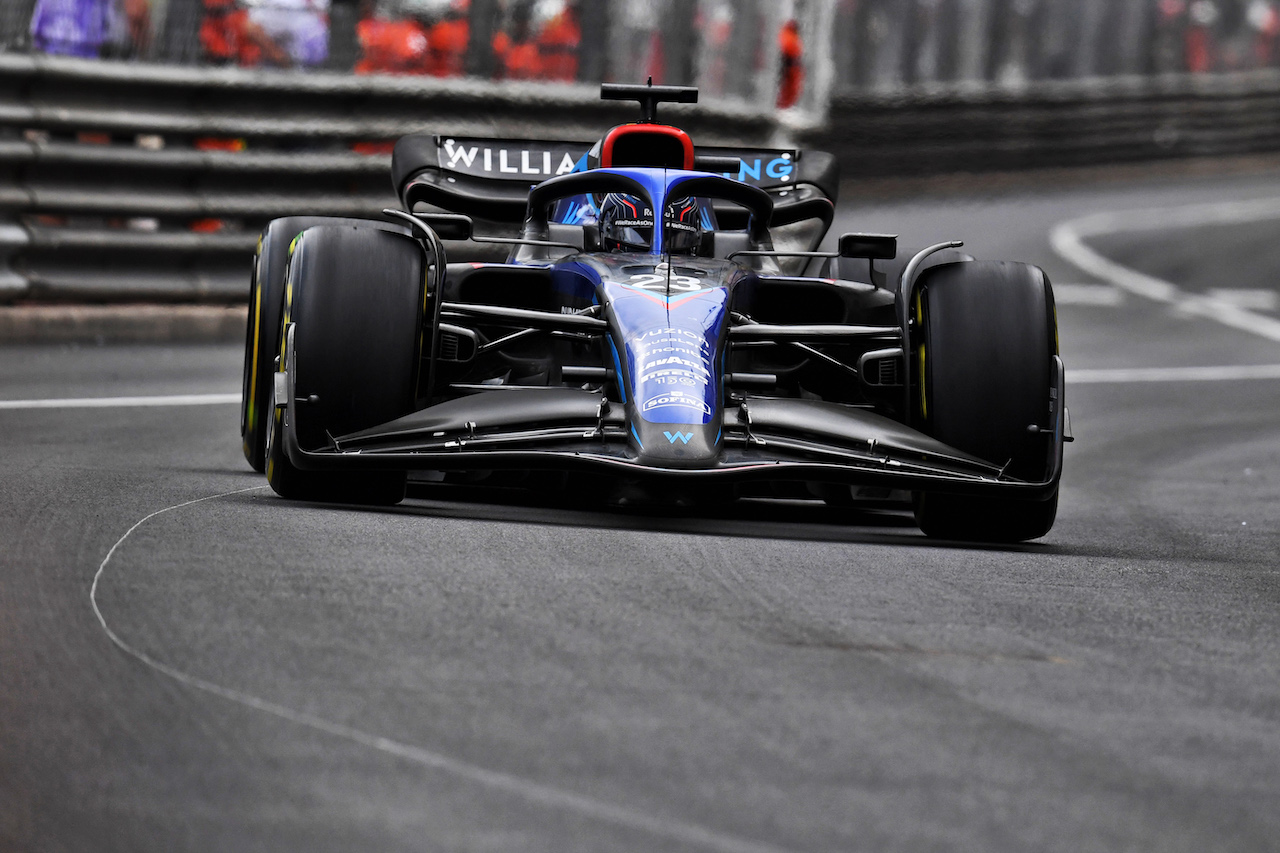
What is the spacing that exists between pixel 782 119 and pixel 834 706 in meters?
13.3

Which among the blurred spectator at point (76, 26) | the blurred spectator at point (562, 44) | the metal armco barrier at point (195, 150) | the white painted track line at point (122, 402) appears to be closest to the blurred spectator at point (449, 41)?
the metal armco barrier at point (195, 150)

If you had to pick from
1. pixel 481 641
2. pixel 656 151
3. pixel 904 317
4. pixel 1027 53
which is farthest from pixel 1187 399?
pixel 1027 53

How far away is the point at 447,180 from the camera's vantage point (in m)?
8.95

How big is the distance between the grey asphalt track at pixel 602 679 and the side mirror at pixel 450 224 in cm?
97

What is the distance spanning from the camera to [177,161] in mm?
12844

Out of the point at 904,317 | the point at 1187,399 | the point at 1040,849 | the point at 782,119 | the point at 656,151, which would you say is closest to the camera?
the point at 1040,849

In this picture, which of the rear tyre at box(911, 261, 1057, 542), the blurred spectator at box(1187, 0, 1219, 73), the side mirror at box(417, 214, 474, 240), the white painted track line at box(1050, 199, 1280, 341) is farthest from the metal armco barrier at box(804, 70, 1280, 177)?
the rear tyre at box(911, 261, 1057, 542)

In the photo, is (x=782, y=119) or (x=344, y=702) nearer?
(x=344, y=702)

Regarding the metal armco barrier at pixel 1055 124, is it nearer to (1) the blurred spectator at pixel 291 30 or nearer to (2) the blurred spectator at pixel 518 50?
(2) the blurred spectator at pixel 518 50

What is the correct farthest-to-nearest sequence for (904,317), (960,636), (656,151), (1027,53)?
(1027,53) < (656,151) < (904,317) < (960,636)

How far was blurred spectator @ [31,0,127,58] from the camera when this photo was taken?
12.4m

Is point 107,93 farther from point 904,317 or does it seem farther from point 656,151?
point 904,317

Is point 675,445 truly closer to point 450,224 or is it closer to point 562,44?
point 450,224

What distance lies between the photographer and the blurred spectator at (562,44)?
48.8ft
